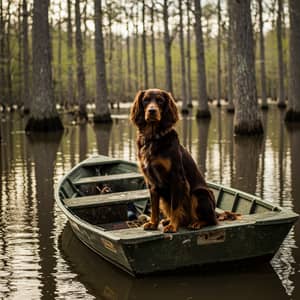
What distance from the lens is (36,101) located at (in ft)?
74.3

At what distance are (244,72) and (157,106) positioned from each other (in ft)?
47.6

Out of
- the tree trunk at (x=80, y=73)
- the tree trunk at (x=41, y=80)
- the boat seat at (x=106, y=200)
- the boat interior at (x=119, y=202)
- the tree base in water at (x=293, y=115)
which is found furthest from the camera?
the tree trunk at (x=80, y=73)

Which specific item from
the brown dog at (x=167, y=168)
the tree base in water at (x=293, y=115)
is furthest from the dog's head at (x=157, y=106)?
the tree base in water at (x=293, y=115)

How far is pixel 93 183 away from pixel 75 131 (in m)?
16.1

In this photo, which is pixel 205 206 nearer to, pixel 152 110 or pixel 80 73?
pixel 152 110

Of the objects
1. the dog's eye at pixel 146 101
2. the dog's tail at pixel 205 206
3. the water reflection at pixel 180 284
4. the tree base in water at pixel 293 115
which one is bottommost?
the water reflection at pixel 180 284

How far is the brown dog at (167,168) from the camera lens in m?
5.64

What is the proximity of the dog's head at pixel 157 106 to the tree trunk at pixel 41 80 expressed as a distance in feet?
56.9

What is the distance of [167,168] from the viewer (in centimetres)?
565

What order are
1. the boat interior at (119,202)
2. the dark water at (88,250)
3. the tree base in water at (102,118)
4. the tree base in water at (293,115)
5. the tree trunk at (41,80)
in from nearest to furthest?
the dark water at (88,250) < the boat interior at (119,202) < the tree trunk at (41,80) < the tree base in water at (293,115) < the tree base in water at (102,118)

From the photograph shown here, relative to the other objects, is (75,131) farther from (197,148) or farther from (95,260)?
(95,260)

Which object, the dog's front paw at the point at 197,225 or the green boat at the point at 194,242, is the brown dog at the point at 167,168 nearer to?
the dog's front paw at the point at 197,225

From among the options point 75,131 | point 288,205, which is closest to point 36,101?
point 75,131

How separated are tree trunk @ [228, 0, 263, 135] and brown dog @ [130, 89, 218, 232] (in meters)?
14.1
